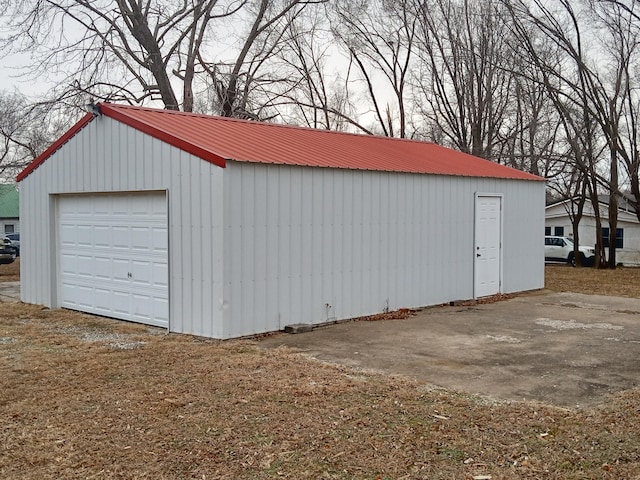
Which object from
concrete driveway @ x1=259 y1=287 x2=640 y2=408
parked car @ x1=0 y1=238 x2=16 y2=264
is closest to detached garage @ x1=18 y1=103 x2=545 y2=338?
concrete driveway @ x1=259 y1=287 x2=640 y2=408

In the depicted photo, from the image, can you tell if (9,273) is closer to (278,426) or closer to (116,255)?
(116,255)

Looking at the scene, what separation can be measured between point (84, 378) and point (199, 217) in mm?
3070

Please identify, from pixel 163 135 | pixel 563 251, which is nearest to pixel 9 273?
pixel 163 135

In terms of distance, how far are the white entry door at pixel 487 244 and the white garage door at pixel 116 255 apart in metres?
6.18

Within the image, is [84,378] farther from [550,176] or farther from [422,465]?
[550,176]

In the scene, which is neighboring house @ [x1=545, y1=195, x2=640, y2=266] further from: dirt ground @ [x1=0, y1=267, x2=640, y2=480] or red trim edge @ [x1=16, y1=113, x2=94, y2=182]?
dirt ground @ [x1=0, y1=267, x2=640, y2=480]

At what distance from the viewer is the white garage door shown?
10203 millimetres

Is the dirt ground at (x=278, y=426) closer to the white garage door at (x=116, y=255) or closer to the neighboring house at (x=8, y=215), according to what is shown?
the white garage door at (x=116, y=255)

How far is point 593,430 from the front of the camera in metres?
5.15

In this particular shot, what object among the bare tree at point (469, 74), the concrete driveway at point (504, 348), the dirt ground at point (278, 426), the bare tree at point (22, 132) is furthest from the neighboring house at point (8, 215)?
the dirt ground at point (278, 426)

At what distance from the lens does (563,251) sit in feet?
91.9

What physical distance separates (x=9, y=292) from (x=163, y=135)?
23.8 feet

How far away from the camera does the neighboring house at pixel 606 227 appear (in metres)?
30.1

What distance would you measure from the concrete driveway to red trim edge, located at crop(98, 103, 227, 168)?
248 centimetres
